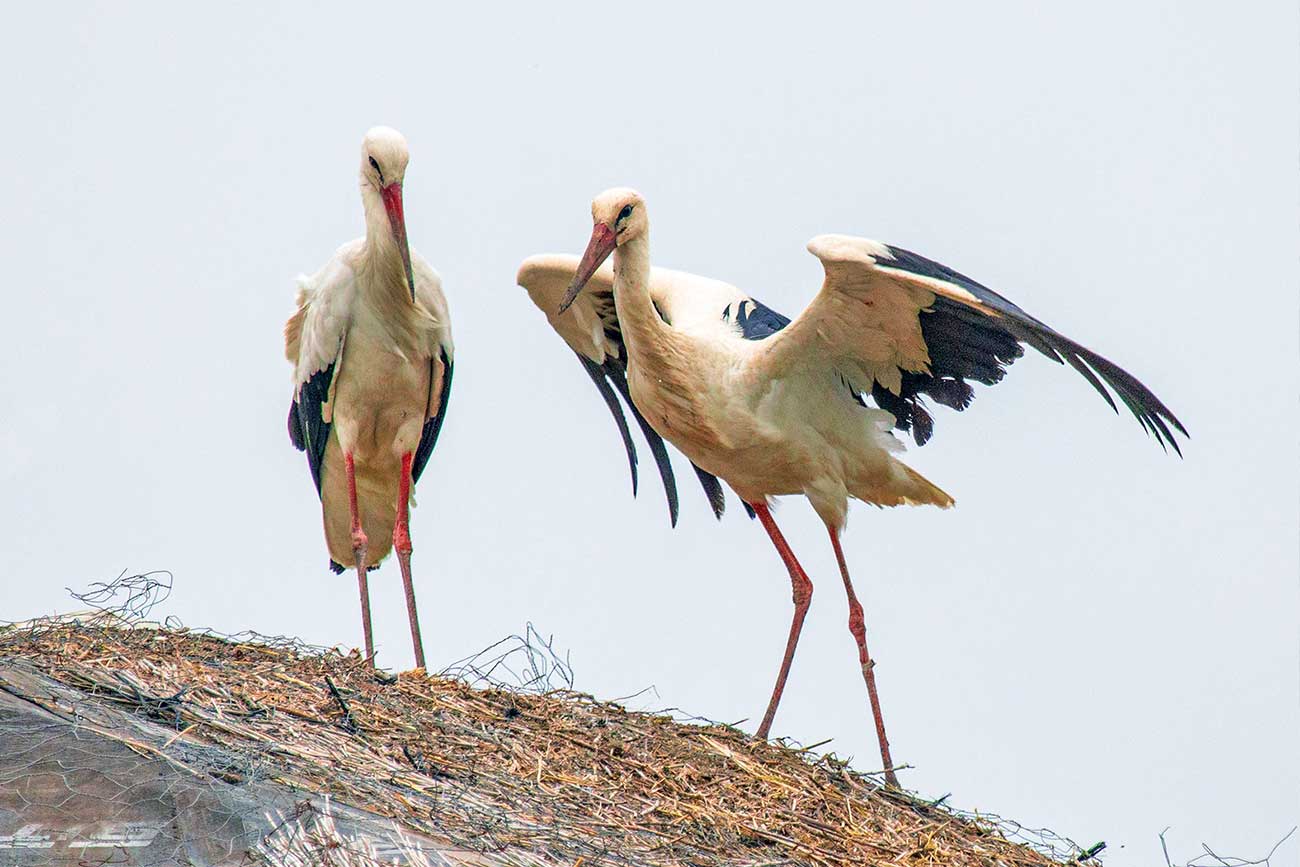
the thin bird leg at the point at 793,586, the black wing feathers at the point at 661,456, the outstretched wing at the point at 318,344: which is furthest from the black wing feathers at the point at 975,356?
the outstretched wing at the point at 318,344

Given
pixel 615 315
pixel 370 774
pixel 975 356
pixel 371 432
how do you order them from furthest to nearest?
pixel 615 315 < pixel 371 432 < pixel 975 356 < pixel 370 774

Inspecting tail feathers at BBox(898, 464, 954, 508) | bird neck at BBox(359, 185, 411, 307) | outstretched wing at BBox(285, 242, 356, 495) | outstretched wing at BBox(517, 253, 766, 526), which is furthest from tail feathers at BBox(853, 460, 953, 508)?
outstretched wing at BBox(285, 242, 356, 495)

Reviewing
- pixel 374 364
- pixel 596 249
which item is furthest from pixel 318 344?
pixel 596 249

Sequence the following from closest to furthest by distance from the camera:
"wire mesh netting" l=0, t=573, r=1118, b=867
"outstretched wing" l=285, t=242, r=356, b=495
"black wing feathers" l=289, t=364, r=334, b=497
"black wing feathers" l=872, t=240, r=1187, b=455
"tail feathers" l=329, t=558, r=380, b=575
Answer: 1. "wire mesh netting" l=0, t=573, r=1118, b=867
2. "black wing feathers" l=872, t=240, r=1187, b=455
3. "outstretched wing" l=285, t=242, r=356, b=495
4. "black wing feathers" l=289, t=364, r=334, b=497
5. "tail feathers" l=329, t=558, r=380, b=575

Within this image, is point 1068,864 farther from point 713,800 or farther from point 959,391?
point 959,391

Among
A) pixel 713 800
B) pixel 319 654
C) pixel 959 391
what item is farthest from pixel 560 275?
pixel 713 800

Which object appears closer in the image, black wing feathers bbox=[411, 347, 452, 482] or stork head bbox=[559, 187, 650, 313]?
stork head bbox=[559, 187, 650, 313]

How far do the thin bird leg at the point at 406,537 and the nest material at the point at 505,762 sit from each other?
1.25 m

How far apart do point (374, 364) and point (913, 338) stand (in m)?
2.00

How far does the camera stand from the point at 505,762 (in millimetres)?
5070

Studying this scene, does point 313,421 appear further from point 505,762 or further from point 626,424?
point 505,762

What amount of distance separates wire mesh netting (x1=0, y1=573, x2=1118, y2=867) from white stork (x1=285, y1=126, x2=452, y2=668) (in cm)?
117

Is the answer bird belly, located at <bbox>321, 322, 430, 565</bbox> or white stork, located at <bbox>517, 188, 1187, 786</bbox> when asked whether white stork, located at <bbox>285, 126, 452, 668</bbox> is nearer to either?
bird belly, located at <bbox>321, 322, 430, 565</bbox>

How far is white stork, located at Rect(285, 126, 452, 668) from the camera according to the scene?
263 inches
